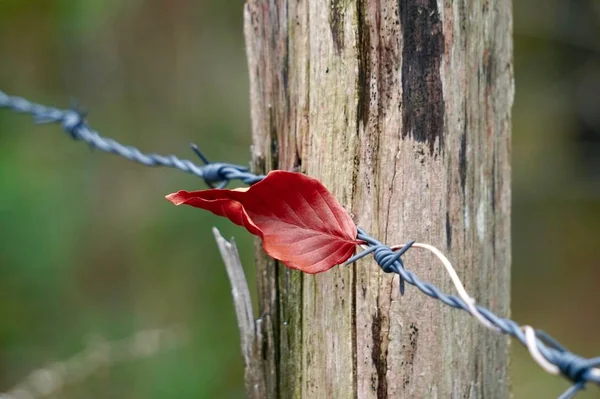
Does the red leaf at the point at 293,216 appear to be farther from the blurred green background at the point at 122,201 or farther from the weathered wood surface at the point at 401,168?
the blurred green background at the point at 122,201

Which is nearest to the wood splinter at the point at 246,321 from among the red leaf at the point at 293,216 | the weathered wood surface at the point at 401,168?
the weathered wood surface at the point at 401,168

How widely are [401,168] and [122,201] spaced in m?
2.89

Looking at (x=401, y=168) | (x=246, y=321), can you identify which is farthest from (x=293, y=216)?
(x=246, y=321)

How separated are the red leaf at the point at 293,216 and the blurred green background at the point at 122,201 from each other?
2.14 metres

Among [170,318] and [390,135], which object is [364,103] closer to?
[390,135]

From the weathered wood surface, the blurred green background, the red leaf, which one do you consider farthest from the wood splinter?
the blurred green background

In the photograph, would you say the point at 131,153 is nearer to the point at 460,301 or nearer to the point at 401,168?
the point at 401,168

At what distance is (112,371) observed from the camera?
10.1 feet

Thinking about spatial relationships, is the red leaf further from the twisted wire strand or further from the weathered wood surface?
the twisted wire strand

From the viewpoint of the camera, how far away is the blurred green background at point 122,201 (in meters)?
3.09

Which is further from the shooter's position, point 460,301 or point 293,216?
point 293,216

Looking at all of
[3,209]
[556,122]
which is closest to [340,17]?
[3,209]

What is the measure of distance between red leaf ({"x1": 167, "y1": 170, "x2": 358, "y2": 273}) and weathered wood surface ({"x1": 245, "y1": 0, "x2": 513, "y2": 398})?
0.24ft

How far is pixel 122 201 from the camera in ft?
11.8
